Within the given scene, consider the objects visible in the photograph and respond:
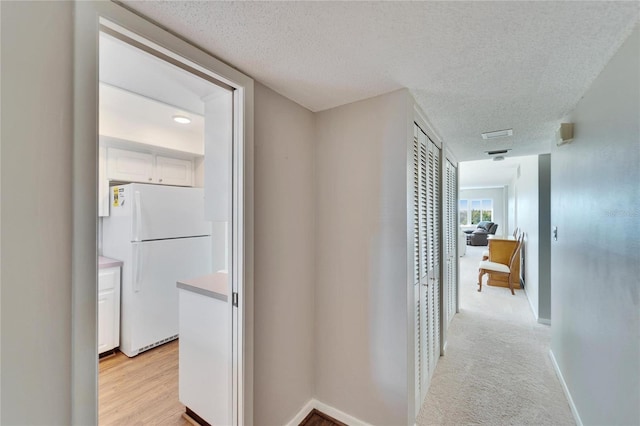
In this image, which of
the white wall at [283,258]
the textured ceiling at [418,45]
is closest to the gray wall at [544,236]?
the textured ceiling at [418,45]

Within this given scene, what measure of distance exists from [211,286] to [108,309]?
165 centimetres

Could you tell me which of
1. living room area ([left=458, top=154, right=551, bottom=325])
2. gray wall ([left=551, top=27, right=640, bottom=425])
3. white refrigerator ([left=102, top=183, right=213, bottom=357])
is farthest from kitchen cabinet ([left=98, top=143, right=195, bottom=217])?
living room area ([left=458, top=154, right=551, bottom=325])

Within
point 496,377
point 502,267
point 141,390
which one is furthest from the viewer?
point 502,267

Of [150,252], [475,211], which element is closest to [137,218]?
[150,252]

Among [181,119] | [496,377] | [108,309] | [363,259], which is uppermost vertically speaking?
[181,119]

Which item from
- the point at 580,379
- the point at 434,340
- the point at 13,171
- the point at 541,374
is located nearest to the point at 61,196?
the point at 13,171

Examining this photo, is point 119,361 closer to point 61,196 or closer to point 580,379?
point 61,196

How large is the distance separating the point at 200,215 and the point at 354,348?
7.65ft

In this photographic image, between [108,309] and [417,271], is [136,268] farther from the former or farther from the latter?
[417,271]

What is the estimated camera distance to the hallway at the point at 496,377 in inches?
73.0

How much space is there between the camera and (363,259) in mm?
1727

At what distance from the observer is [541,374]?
2.31 metres

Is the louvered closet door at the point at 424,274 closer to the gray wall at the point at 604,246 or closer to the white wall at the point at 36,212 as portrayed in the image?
the gray wall at the point at 604,246

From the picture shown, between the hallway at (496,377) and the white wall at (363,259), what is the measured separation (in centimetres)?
51
